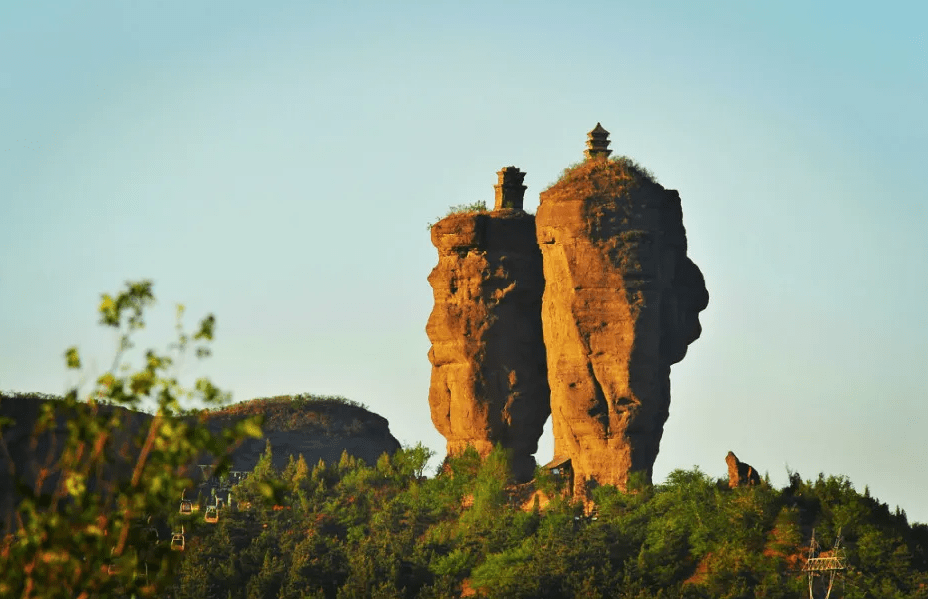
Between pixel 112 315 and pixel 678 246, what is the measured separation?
66794 mm

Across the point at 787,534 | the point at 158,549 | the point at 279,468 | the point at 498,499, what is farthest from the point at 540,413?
the point at 158,549

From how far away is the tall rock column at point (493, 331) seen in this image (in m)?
88.1

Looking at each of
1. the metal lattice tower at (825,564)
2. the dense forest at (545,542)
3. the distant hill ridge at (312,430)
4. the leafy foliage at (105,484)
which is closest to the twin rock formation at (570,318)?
the dense forest at (545,542)

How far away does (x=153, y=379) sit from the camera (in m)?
20.8

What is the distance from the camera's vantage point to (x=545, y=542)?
3182 inches

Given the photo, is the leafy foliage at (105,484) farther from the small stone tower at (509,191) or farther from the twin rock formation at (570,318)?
the small stone tower at (509,191)

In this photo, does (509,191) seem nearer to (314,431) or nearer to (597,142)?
(597,142)

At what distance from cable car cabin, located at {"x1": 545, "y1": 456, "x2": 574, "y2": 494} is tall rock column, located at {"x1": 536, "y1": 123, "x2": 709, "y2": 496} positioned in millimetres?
375

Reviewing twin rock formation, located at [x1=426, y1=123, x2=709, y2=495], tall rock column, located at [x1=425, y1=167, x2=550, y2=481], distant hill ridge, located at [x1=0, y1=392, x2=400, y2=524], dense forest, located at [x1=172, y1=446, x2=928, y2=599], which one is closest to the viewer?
dense forest, located at [x1=172, y1=446, x2=928, y2=599]

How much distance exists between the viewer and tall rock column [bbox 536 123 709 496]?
8319 centimetres

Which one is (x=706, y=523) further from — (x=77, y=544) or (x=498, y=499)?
(x=77, y=544)

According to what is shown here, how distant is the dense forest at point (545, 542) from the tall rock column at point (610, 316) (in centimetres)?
200

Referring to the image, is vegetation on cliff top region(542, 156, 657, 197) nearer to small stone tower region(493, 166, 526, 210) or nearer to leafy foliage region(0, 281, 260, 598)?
small stone tower region(493, 166, 526, 210)

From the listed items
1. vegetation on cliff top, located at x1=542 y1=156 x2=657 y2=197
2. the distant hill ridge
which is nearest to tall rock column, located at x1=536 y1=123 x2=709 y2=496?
vegetation on cliff top, located at x1=542 y1=156 x2=657 y2=197
